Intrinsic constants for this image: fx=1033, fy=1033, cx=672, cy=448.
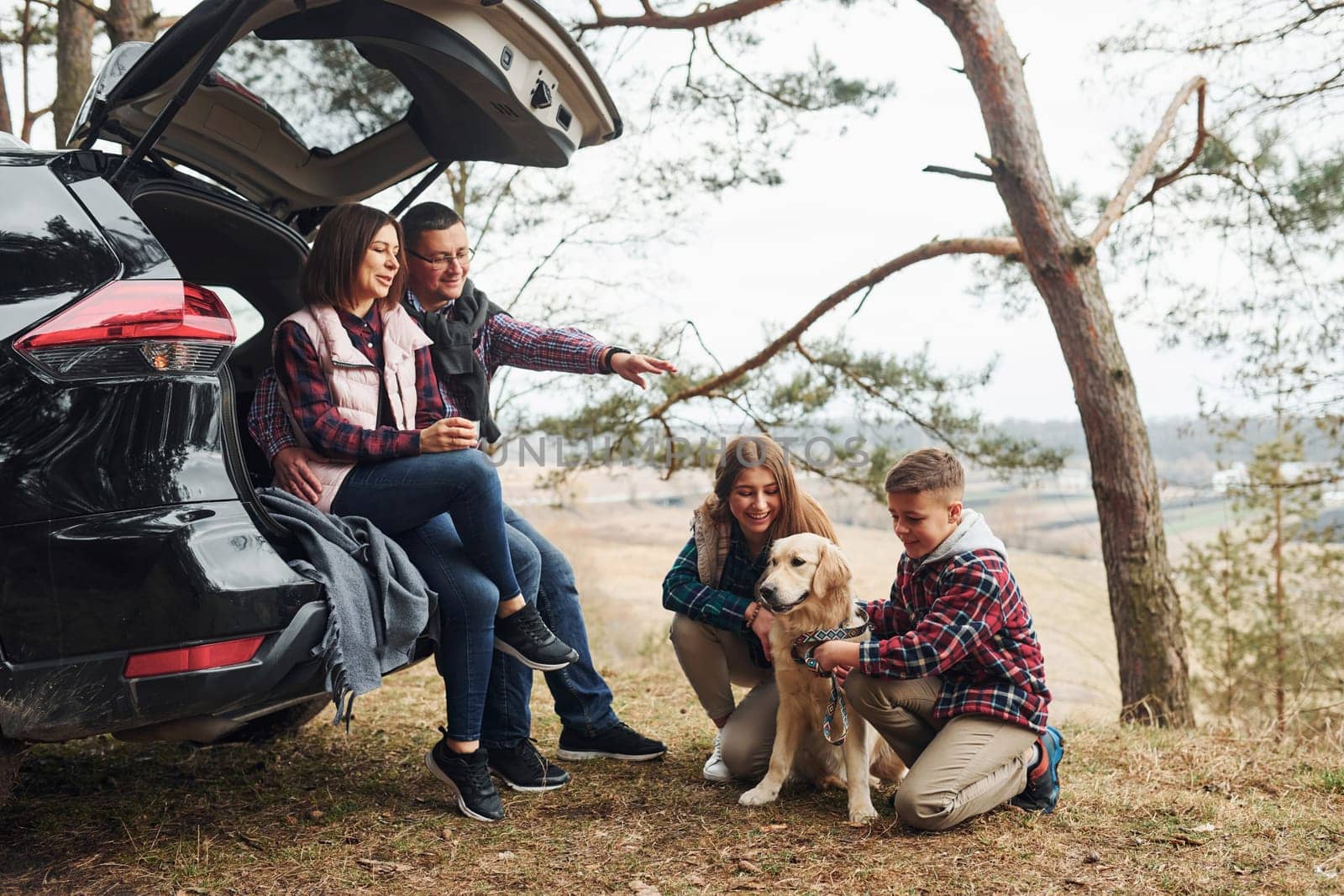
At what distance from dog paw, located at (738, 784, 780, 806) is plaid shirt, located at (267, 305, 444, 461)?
1.55 metres

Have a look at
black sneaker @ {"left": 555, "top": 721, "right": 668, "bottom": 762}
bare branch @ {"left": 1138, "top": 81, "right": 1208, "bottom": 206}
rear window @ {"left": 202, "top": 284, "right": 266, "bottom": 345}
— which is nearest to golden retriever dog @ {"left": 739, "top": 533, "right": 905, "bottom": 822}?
black sneaker @ {"left": 555, "top": 721, "right": 668, "bottom": 762}

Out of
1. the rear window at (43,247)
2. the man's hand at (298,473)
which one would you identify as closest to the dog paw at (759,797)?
the man's hand at (298,473)

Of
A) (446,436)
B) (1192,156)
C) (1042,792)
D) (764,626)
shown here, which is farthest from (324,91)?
(1192,156)

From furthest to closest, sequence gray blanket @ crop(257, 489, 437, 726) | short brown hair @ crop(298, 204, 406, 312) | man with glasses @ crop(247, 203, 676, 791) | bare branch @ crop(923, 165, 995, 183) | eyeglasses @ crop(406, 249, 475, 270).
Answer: bare branch @ crop(923, 165, 995, 183)
eyeglasses @ crop(406, 249, 475, 270)
man with glasses @ crop(247, 203, 676, 791)
short brown hair @ crop(298, 204, 406, 312)
gray blanket @ crop(257, 489, 437, 726)

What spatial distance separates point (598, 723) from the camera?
3959 mm

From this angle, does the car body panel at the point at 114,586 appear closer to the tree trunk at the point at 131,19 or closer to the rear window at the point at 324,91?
the rear window at the point at 324,91

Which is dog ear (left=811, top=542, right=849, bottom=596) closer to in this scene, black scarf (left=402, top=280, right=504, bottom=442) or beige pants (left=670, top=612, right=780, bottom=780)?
beige pants (left=670, top=612, right=780, bottom=780)

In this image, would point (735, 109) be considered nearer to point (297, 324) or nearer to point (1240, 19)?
point (1240, 19)

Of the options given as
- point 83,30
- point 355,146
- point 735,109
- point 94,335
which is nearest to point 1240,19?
point 735,109

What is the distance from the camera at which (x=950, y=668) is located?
328 cm

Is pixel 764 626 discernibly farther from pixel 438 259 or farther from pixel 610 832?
pixel 438 259

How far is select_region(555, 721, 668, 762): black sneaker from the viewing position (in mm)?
3943

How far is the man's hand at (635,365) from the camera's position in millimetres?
3627

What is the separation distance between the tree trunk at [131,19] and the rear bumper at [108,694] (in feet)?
18.3
